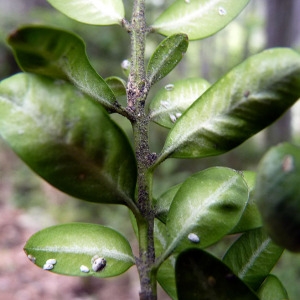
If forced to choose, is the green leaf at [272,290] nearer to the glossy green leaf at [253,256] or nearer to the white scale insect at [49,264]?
the glossy green leaf at [253,256]

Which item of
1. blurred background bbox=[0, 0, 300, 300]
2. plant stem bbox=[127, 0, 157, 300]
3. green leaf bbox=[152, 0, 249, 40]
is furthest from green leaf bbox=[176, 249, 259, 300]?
blurred background bbox=[0, 0, 300, 300]

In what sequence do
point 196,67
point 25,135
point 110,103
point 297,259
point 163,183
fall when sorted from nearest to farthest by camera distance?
point 25,135
point 110,103
point 297,259
point 163,183
point 196,67

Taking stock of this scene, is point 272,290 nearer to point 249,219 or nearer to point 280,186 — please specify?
point 249,219

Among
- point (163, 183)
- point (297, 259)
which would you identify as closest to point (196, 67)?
point (163, 183)

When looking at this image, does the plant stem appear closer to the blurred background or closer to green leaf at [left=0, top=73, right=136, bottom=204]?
green leaf at [left=0, top=73, right=136, bottom=204]

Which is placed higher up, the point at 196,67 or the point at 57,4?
the point at 57,4

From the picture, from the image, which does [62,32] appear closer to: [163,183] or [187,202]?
[187,202]

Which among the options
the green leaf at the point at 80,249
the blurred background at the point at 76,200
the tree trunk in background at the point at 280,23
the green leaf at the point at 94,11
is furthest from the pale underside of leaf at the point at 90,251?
the tree trunk in background at the point at 280,23

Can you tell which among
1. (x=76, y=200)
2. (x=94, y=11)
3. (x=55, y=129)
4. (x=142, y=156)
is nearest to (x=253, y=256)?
(x=142, y=156)
